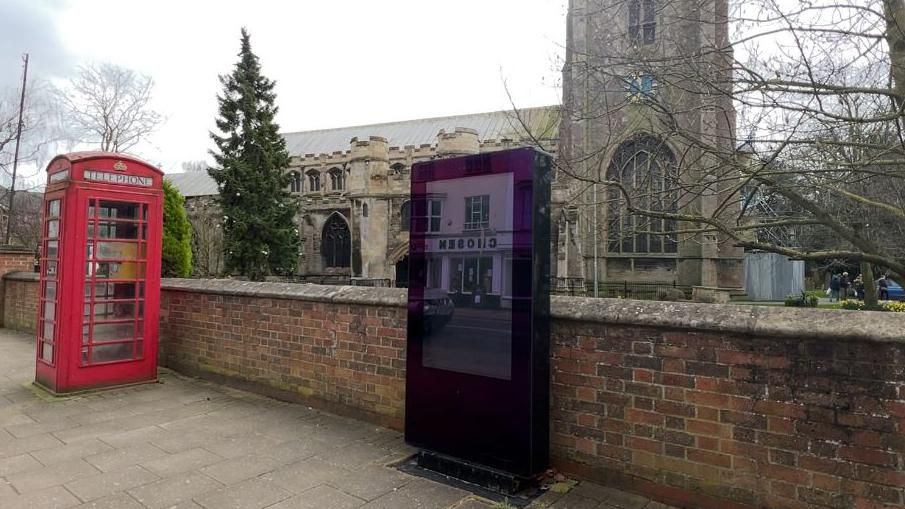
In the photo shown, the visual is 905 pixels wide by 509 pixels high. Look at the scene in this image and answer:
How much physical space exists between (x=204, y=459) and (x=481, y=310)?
2.46 meters

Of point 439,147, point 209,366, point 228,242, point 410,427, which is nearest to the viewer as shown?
point 410,427

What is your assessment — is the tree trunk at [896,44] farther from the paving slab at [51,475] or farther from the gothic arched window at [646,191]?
the paving slab at [51,475]

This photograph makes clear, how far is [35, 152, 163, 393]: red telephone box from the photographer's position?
5891mm

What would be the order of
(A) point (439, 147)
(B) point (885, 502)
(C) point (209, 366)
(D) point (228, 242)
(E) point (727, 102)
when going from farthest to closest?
1. (A) point (439, 147)
2. (D) point (228, 242)
3. (C) point (209, 366)
4. (E) point (727, 102)
5. (B) point (885, 502)

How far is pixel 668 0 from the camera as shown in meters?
5.34

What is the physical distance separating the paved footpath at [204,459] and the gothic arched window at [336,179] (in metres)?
34.9

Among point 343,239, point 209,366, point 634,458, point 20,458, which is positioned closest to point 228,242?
point 343,239

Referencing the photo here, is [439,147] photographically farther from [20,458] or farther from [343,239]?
[20,458]

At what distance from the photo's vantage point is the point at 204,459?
4.02 meters

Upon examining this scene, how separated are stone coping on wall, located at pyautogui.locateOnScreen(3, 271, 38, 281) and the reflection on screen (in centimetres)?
990

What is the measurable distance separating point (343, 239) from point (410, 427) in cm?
3308

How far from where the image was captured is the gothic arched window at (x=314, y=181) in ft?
134

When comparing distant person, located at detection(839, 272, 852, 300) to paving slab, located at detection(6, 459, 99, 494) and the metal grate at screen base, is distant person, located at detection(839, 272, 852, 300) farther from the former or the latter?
paving slab, located at detection(6, 459, 99, 494)

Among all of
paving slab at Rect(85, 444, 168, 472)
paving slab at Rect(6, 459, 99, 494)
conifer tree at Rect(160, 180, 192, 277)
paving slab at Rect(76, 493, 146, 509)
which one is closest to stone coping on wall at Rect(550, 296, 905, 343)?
paving slab at Rect(76, 493, 146, 509)
